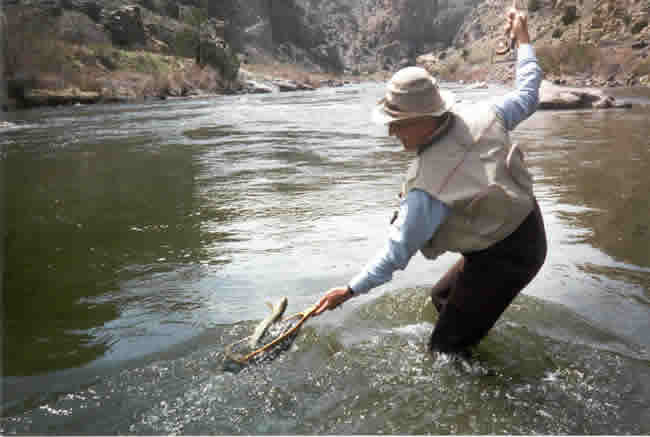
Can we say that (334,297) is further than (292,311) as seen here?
No

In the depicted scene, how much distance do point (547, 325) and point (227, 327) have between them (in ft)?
8.17

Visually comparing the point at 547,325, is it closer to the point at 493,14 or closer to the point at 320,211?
the point at 320,211

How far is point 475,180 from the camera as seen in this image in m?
2.78

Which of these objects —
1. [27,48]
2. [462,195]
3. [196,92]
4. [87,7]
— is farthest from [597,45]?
[87,7]

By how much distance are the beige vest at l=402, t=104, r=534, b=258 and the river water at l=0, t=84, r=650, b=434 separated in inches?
43.7

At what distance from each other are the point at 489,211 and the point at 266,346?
1720mm

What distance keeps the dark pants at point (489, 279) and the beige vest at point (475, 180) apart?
11cm

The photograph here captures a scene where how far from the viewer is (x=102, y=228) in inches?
289

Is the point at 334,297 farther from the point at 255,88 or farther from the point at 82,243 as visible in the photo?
the point at 255,88

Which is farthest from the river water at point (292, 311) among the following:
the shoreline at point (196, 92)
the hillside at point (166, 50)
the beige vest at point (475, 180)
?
the shoreline at point (196, 92)

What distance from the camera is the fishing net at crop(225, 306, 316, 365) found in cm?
373

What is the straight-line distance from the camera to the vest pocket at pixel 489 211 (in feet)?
9.14

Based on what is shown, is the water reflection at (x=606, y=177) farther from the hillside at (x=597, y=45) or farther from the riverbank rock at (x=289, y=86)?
the riverbank rock at (x=289, y=86)

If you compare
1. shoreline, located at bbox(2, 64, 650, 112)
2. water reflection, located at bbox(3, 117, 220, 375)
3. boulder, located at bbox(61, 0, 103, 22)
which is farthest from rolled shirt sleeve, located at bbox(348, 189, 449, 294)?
boulder, located at bbox(61, 0, 103, 22)
